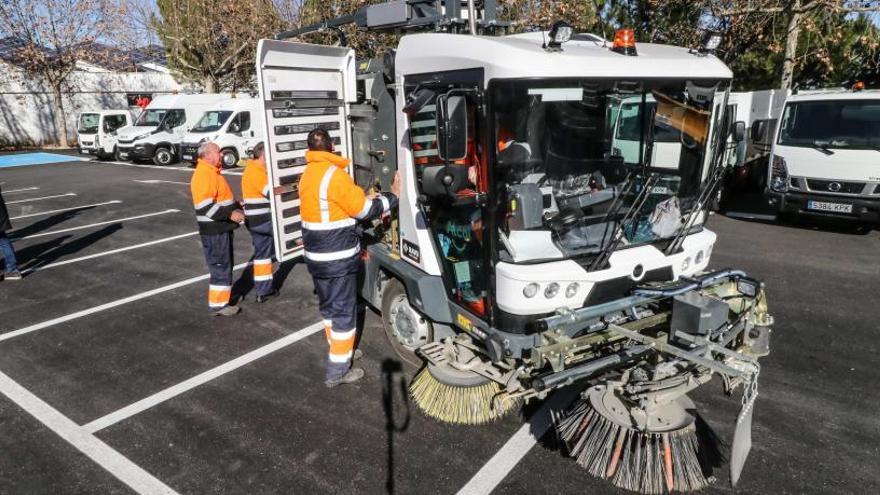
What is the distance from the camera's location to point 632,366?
318cm

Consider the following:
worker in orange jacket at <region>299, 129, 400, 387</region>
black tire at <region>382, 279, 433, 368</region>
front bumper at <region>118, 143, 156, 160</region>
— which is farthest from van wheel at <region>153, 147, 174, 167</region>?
worker in orange jacket at <region>299, 129, 400, 387</region>

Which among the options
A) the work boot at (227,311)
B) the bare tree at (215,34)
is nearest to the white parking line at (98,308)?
the work boot at (227,311)

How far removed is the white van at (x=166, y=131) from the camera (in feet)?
59.7

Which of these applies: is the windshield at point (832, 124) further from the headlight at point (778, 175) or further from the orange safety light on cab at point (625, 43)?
the orange safety light on cab at point (625, 43)

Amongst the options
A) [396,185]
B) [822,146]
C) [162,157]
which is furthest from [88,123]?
[822,146]

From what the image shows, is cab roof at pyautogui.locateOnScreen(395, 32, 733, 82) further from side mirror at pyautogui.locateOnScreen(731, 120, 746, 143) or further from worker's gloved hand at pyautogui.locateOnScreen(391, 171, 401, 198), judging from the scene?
worker's gloved hand at pyautogui.locateOnScreen(391, 171, 401, 198)

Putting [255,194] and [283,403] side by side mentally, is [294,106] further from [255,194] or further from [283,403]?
[283,403]

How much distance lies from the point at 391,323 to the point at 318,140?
5.34ft

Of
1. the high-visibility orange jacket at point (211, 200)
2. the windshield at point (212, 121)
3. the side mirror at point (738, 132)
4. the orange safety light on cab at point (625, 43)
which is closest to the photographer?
the orange safety light on cab at point (625, 43)

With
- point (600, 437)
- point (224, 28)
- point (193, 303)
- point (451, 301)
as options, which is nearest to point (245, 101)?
point (224, 28)

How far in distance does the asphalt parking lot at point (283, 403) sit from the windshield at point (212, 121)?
11026 millimetres

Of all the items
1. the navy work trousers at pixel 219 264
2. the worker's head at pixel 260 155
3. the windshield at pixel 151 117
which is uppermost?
the windshield at pixel 151 117

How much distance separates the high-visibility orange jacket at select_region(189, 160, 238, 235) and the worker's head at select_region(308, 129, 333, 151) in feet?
6.15

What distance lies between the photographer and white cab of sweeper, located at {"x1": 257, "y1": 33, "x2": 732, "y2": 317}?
2957 millimetres
